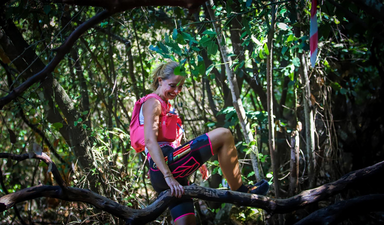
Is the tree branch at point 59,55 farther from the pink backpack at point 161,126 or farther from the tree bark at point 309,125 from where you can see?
the tree bark at point 309,125

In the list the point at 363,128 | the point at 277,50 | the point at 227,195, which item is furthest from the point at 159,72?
the point at 363,128

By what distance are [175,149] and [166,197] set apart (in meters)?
0.37

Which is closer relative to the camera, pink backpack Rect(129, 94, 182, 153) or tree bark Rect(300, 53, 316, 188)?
pink backpack Rect(129, 94, 182, 153)

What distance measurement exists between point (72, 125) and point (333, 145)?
2.62 metres

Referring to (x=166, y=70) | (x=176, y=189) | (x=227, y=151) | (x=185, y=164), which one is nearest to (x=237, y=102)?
(x=227, y=151)

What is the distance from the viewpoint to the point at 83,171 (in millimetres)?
3193

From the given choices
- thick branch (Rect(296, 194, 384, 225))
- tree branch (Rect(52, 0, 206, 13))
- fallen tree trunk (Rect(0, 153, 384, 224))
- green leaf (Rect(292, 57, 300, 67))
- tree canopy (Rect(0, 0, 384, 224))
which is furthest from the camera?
green leaf (Rect(292, 57, 300, 67))

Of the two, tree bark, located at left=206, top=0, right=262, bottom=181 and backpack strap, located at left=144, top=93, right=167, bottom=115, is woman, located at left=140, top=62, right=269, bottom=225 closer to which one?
backpack strap, located at left=144, top=93, right=167, bottom=115

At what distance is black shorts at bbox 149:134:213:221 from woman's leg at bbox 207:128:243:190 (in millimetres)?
60

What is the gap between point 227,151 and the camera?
2.17m

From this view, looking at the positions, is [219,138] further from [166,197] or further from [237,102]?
[237,102]

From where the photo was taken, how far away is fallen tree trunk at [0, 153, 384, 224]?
1.48 m

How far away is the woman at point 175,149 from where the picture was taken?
1.98 metres


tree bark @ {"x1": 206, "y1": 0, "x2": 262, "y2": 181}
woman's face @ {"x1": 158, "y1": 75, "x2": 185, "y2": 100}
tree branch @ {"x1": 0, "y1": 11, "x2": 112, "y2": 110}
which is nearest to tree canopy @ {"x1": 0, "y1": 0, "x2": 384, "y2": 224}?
tree bark @ {"x1": 206, "y1": 0, "x2": 262, "y2": 181}
